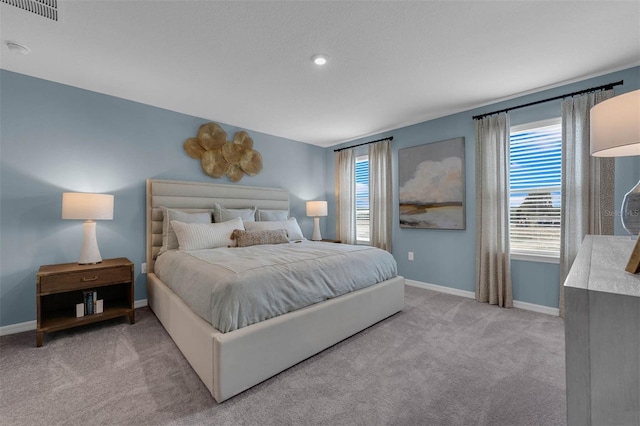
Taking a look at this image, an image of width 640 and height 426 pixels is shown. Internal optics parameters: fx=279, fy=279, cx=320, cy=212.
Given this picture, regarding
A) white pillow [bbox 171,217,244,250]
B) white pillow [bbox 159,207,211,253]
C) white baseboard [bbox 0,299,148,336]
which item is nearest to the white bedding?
white pillow [bbox 171,217,244,250]

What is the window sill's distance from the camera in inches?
116

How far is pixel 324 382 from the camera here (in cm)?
182

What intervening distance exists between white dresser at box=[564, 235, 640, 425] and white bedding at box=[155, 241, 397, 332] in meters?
1.57

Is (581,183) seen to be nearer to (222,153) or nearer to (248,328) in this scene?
(248,328)

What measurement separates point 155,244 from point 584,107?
4.79 metres

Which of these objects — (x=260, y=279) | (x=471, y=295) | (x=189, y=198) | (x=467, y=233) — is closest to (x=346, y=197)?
(x=467, y=233)

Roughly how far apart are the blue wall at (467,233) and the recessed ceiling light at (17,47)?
4055mm

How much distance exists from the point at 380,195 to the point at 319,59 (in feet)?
8.33

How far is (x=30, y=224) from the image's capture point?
2.67 m

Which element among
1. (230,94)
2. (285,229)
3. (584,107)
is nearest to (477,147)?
(584,107)

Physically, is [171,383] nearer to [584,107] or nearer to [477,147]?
[477,147]

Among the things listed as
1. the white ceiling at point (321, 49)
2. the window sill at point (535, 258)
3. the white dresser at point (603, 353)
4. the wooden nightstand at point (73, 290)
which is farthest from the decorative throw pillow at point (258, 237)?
the white dresser at point (603, 353)

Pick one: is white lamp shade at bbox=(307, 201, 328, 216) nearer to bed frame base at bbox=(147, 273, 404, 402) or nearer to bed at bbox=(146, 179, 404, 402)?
bed at bbox=(146, 179, 404, 402)

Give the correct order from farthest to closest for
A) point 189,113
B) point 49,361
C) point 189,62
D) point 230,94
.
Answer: point 189,113, point 230,94, point 189,62, point 49,361
